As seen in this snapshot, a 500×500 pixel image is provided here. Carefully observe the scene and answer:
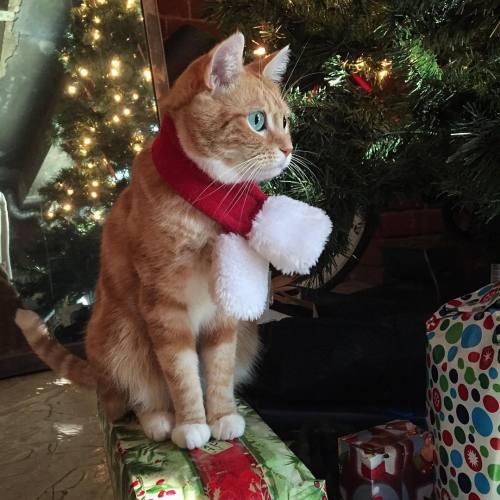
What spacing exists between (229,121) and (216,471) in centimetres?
41

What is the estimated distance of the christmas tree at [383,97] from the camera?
625 millimetres

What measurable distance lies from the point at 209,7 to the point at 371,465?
2.45ft

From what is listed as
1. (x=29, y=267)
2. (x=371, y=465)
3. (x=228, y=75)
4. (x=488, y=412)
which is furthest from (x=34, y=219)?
(x=488, y=412)

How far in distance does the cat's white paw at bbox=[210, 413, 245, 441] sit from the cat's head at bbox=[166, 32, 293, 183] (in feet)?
1.05

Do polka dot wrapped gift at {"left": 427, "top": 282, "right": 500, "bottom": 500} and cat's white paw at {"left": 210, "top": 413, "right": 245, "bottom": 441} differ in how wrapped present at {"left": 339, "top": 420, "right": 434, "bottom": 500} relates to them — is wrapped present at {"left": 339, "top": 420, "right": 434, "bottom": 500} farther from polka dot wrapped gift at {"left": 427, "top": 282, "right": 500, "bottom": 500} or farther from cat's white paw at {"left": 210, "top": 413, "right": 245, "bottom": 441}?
cat's white paw at {"left": 210, "top": 413, "right": 245, "bottom": 441}

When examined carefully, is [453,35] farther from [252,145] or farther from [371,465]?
[371,465]

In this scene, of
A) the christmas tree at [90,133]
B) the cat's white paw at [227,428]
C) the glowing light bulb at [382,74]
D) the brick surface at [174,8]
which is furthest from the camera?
the brick surface at [174,8]

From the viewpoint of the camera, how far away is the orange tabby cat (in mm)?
611

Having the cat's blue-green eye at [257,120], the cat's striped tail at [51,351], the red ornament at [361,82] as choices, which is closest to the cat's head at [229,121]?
the cat's blue-green eye at [257,120]

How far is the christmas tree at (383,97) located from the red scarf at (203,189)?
6.8 inches

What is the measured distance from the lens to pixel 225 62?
0.60 m

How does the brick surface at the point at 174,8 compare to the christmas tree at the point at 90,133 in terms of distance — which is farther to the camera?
the brick surface at the point at 174,8

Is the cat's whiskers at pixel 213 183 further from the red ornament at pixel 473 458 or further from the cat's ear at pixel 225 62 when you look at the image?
the red ornament at pixel 473 458

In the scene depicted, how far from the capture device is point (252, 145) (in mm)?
610
